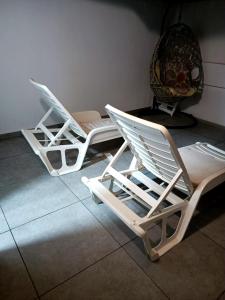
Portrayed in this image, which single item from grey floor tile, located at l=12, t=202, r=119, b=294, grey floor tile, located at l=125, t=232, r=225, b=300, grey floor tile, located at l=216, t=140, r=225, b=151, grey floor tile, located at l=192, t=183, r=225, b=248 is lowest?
grey floor tile, located at l=216, t=140, r=225, b=151

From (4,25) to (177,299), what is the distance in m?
2.75

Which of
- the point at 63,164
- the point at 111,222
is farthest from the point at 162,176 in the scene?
the point at 63,164

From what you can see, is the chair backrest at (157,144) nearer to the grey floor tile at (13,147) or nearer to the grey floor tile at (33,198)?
the grey floor tile at (33,198)

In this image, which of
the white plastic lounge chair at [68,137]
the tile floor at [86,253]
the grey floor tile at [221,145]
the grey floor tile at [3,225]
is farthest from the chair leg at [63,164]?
the grey floor tile at [221,145]

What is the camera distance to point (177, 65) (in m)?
3.32

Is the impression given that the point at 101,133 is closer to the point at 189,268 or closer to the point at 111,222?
the point at 111,222

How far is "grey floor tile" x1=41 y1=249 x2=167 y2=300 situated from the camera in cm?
111

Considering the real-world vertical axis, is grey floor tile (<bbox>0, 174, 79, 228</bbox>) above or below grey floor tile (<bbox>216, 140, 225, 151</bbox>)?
above

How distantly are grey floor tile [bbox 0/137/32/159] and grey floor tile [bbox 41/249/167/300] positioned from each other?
1597 millimetres

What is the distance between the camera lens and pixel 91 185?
156cm

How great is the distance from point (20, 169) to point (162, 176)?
4.42 ft

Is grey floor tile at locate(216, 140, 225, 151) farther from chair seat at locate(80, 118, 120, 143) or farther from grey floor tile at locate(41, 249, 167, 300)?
grey floor tile at locate(41, 249, 167, 300)

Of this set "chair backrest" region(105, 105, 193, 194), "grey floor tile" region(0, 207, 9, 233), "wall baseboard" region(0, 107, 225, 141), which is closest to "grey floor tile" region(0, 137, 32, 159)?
"wall baseboard" region(0, 107, 225, 141)

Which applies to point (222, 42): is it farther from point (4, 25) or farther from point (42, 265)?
point (42, 265)
